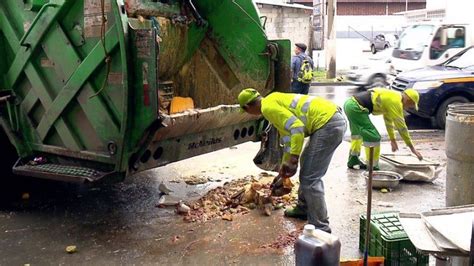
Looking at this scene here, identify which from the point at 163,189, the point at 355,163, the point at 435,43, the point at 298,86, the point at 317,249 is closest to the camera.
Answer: the point at 317,249

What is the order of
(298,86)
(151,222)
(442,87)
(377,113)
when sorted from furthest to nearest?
1. (298,86)
2. (442,87)
3. (377,113)
4. (151,222)

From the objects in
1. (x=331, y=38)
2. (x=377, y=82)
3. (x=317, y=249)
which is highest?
(x=331, y=38)

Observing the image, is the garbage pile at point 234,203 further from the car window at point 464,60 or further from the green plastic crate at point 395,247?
the car window at point 464,60

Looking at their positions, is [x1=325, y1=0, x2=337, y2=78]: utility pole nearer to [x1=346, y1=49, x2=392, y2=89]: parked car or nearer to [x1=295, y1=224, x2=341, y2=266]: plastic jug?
[x1=346, y1=49, x2=392, y2=89]: parked car

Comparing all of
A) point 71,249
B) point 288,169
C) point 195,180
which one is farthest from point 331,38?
point 71,249

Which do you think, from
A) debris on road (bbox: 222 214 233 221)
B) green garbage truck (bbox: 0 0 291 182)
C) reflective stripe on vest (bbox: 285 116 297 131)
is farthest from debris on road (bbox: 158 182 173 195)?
reflective stripe on vest (bbox: 285 116 297 131)

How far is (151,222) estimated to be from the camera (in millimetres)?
4770

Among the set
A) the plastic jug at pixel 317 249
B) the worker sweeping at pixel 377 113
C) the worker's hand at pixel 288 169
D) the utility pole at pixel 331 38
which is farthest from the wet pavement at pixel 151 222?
the utility pole at pixel 331 38

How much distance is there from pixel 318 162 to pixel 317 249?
2070mm

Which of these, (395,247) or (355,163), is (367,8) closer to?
(355,163)

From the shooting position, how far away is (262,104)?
13.5ft

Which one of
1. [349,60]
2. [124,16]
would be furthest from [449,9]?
[124,16]

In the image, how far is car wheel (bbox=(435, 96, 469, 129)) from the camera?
9032 mm

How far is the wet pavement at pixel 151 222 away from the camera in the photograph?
407cm
